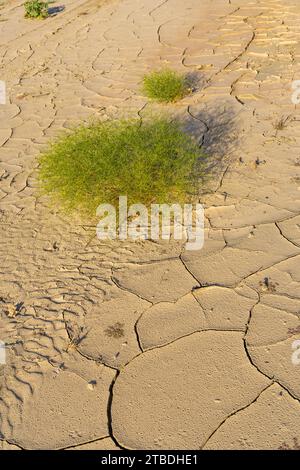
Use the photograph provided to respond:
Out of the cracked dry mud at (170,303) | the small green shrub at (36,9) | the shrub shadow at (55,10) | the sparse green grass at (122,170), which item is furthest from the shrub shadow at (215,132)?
the shrub shadow at (55,10)

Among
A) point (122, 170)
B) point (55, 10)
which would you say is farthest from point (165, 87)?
point (55, 10)

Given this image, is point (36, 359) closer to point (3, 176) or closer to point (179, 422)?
point (179, 422)

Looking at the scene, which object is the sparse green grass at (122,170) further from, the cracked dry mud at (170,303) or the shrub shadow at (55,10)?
the shrub shadow at (55,10)

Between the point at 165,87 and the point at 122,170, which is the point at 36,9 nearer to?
the point at 165,87

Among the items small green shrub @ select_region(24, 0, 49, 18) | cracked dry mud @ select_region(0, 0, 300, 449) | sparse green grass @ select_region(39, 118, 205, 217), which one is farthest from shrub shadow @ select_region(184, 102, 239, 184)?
small green shrub @ select_region(24, 0, 49, 18)

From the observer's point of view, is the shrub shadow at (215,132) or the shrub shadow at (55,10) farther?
the shrub shadow at (55,10)

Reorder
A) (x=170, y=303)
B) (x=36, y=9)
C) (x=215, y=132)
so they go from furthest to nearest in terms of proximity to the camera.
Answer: (x=36, y=9)
(x=215, y=132)
(x=170, y=303)

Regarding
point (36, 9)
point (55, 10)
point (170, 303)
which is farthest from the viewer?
point (55, 10)
